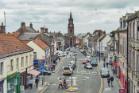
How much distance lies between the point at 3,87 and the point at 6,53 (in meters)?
4.18

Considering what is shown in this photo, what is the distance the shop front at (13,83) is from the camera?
46594 mm

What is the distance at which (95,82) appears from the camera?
206 ft

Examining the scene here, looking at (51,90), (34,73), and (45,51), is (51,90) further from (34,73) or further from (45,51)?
(45,51)

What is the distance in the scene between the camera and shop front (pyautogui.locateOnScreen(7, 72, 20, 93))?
46.6m

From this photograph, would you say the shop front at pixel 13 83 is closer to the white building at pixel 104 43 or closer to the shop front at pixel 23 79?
the shop front at pixel 23 79

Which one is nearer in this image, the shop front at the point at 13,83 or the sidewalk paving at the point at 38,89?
the shop front at the point at 13,83

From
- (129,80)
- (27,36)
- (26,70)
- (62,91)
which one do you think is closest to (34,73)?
(26,70)

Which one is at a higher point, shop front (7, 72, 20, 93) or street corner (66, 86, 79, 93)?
shop front (7, 72, 20, 93)

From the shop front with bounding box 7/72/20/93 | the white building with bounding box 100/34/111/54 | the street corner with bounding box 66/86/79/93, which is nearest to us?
the shop front with bounding box 7/72/20/93

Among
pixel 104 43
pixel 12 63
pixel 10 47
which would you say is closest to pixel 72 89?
pixel 12 63

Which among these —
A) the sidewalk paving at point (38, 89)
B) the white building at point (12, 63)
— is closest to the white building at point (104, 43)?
the sidewalk paving at point (38, 89)

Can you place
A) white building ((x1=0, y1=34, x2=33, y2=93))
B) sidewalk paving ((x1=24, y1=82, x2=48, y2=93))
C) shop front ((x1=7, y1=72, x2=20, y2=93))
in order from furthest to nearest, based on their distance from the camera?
sidewalk paving ((x1=24, y1=82, x2=48, y2=93))
shop front ((x1=7, y1=72, x2=20, y2=93))
white building ((x1=0, y1=34, x2=33, y2=93))

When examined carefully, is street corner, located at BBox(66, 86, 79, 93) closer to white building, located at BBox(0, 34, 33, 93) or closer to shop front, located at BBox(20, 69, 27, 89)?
shop front, located at BBox(20, 69, 27, 89)

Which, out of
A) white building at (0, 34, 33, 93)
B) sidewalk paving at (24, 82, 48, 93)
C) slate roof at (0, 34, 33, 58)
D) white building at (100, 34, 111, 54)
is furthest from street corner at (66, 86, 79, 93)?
white building at (100, 34, 111, 54)
